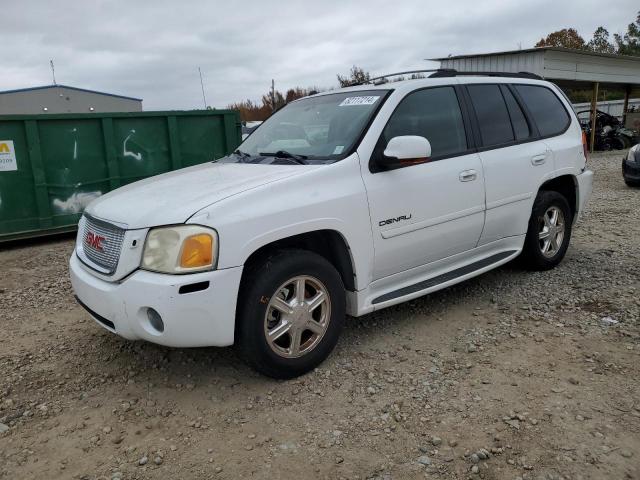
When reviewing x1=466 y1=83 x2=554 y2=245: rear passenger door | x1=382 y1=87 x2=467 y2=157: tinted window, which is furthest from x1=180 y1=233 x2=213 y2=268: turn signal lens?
x1=466 y1=83 x2=554 y2=245: rear passenger door

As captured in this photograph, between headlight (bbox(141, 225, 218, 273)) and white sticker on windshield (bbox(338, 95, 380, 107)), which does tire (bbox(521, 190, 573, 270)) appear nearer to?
white sticker on windshield (bbox(338, 95, 380, 107))

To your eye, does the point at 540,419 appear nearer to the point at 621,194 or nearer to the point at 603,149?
the point at 621,194

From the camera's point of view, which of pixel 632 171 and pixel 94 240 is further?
pixel 632 171

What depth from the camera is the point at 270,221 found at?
302 centimetres

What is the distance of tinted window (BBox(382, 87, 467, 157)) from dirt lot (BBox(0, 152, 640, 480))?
53.5 inches

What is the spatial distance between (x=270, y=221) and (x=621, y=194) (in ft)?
28.9

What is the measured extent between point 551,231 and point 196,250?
3605 mm

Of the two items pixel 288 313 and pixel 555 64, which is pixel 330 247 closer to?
pixel 288 313

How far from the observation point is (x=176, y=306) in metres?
2.81

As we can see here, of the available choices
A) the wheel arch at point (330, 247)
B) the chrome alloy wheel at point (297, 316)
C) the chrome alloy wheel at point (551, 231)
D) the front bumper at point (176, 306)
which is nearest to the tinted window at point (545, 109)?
the chrome alloy wheel at point (551, 231)

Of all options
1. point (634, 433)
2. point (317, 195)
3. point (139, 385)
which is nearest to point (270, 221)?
point (317, 195)

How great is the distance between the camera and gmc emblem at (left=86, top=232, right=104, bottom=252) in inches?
129

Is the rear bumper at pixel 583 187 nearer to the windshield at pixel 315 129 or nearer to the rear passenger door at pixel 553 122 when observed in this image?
the rear passenger door at pixel 553 122

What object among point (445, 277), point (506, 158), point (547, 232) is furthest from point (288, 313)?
point (547, 232)
